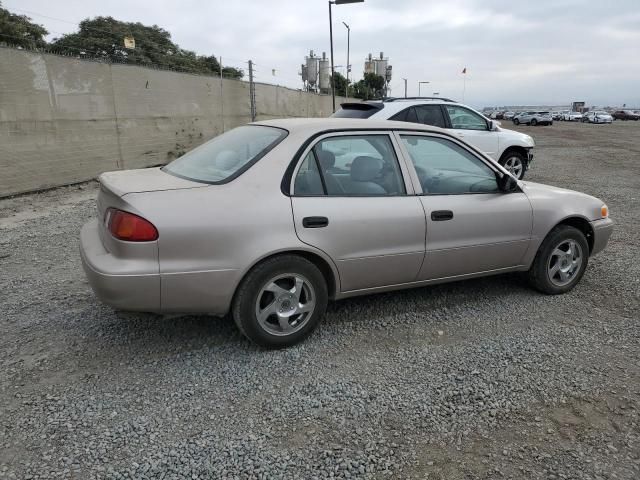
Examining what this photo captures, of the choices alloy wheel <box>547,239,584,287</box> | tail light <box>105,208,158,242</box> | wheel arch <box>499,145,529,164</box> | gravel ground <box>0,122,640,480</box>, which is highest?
tail light <box>105,208,158,242</box>

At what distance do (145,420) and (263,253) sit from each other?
1134 mm

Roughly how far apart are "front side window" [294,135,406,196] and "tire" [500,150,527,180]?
6993mm

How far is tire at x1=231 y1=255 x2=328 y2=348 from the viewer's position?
3.14 m

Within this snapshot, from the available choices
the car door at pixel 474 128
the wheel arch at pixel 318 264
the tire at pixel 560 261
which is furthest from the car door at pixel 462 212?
the car door at pixel 474 128

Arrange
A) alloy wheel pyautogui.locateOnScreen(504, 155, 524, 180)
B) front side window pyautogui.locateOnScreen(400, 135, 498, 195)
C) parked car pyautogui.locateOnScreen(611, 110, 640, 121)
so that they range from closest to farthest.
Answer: front side window pyautogui.locateOnScreen(400, 135, 498, 195)
alloy wheel pyautogui.locateOnScreen(504, 155, 524, 180)
parked car pyautogui.locateOnScreen(611, 110, 640, 121)

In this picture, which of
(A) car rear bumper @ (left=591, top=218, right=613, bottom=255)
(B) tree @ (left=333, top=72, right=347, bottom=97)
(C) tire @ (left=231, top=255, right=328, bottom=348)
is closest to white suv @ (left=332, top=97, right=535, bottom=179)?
(A) car rear bumper @ (left=591, top=218, right=613, bottom=255)

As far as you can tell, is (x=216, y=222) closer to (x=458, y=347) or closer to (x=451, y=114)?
(x=458, y=347)

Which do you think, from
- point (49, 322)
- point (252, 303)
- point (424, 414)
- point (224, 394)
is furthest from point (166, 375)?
point (424, 414)

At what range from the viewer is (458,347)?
11.4ft

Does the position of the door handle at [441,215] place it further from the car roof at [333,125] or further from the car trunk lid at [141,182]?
the car trunk lid at [141,182]

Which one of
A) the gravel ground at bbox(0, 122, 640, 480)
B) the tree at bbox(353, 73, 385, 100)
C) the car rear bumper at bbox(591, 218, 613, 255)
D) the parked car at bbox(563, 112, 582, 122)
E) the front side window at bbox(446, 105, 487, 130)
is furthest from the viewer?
the tree at bbox(353, 73, 385, 100)

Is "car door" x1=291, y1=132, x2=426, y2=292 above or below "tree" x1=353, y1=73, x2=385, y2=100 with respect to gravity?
below

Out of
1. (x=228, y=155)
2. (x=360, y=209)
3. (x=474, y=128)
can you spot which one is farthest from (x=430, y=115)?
(x=228, y=155)

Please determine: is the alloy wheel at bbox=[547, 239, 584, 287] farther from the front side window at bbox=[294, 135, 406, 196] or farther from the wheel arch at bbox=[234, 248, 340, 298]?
the wheel arch at bbox=[234, 248, 340, 298]
